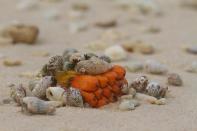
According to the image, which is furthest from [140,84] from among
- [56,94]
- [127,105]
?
[56,94]

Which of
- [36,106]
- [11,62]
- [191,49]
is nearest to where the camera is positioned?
[36,106]

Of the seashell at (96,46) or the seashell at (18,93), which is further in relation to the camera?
the seashell at (96,46)

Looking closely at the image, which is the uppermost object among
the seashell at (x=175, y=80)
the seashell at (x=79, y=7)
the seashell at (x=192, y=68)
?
the seashell at (x=79, y=7)

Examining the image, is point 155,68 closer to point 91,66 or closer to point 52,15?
point 91,66

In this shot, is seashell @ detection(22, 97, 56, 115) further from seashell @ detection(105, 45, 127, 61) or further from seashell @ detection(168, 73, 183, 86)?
seashell @ detection(105, 45, 127, 61)

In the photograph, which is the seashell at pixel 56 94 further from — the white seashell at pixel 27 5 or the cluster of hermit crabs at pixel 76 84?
the white seashell at pixel 27 5

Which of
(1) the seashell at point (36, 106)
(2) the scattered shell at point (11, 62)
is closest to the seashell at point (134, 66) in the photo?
(2) the scattered shell at point (11, 62)

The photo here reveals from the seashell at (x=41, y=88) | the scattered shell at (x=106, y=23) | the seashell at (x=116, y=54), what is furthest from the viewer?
the scattered shell at (x=106, y=23)
